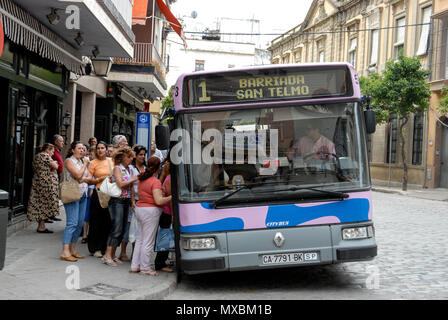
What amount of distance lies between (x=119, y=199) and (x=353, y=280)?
11.2ft

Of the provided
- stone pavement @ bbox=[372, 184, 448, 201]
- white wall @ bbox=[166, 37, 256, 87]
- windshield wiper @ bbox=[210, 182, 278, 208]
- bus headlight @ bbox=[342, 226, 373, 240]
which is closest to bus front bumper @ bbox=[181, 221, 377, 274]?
bus headlight @ bbox=[342, 226, 373, 240]

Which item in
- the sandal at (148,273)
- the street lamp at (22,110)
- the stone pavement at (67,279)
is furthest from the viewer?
the street lamp at (22,110)

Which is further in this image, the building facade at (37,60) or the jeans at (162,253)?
the building facade at (37,60)

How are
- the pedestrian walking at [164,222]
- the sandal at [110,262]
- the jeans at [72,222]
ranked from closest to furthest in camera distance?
the pedestrian walking at [164,222] < the sandal at [110,262] < the jeans at [72,222]

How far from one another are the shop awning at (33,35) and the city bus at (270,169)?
362cm

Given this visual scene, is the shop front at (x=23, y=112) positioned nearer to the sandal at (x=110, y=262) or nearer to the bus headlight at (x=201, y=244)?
the sandal at (x=110, y=262)

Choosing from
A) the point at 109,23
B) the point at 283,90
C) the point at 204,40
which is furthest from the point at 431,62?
the point at 204,40

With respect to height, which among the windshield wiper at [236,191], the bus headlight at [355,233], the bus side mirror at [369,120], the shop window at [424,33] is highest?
the shop window at [424,33]

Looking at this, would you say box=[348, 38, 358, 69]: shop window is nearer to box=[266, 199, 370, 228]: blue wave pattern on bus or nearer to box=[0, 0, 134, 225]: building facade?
box=[0, 0, 134, 225]: building facade

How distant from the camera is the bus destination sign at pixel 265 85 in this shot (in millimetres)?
7539

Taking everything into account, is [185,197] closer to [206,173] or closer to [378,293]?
[206,173]

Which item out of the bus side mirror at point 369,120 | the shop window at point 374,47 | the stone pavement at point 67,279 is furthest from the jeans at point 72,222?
the shop window at point 374,47

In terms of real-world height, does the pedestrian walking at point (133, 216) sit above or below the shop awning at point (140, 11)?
below

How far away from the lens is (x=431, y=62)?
28906 mm
